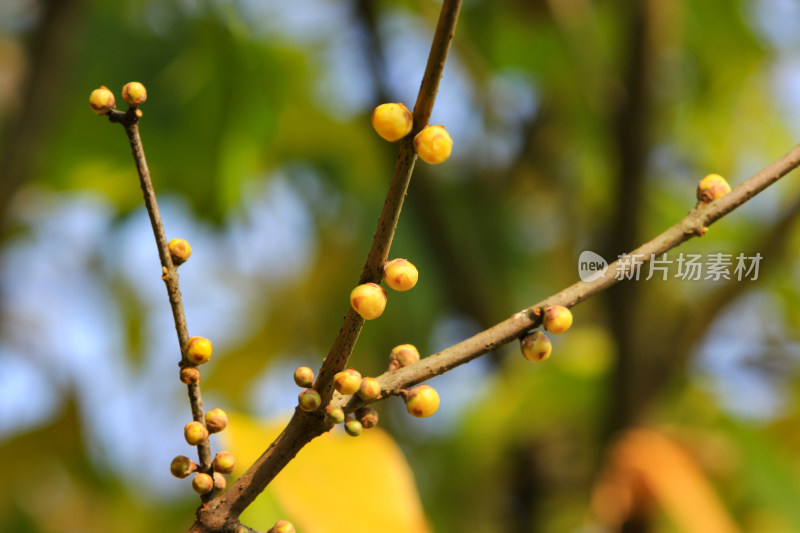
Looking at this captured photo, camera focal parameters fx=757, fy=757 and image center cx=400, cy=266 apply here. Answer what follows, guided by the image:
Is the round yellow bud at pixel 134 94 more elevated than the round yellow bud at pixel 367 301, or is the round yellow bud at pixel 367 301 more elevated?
the round yellow bud at pixel 134 94

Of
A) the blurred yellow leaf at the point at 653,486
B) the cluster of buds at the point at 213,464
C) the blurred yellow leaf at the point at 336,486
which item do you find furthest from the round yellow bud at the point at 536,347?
the blurred yellow leaf at the point at 653,486

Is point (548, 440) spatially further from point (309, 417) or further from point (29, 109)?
point (309, 417)

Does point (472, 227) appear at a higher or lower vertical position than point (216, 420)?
higher

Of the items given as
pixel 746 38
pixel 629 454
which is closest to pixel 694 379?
pixel 629 454

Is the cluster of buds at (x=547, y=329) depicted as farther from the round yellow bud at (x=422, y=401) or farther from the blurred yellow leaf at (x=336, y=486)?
the blurred yellow leaf at (x=336, y=486)

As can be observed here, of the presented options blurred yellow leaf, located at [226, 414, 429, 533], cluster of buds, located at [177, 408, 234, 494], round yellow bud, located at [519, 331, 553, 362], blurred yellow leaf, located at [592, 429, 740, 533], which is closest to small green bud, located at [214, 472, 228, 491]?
cluster of buds, located at [177, 408, 234, 494]

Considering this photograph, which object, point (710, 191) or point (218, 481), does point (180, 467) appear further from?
point (710, 191)

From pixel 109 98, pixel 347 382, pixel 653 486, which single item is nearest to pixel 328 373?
A: pixel 347 382
